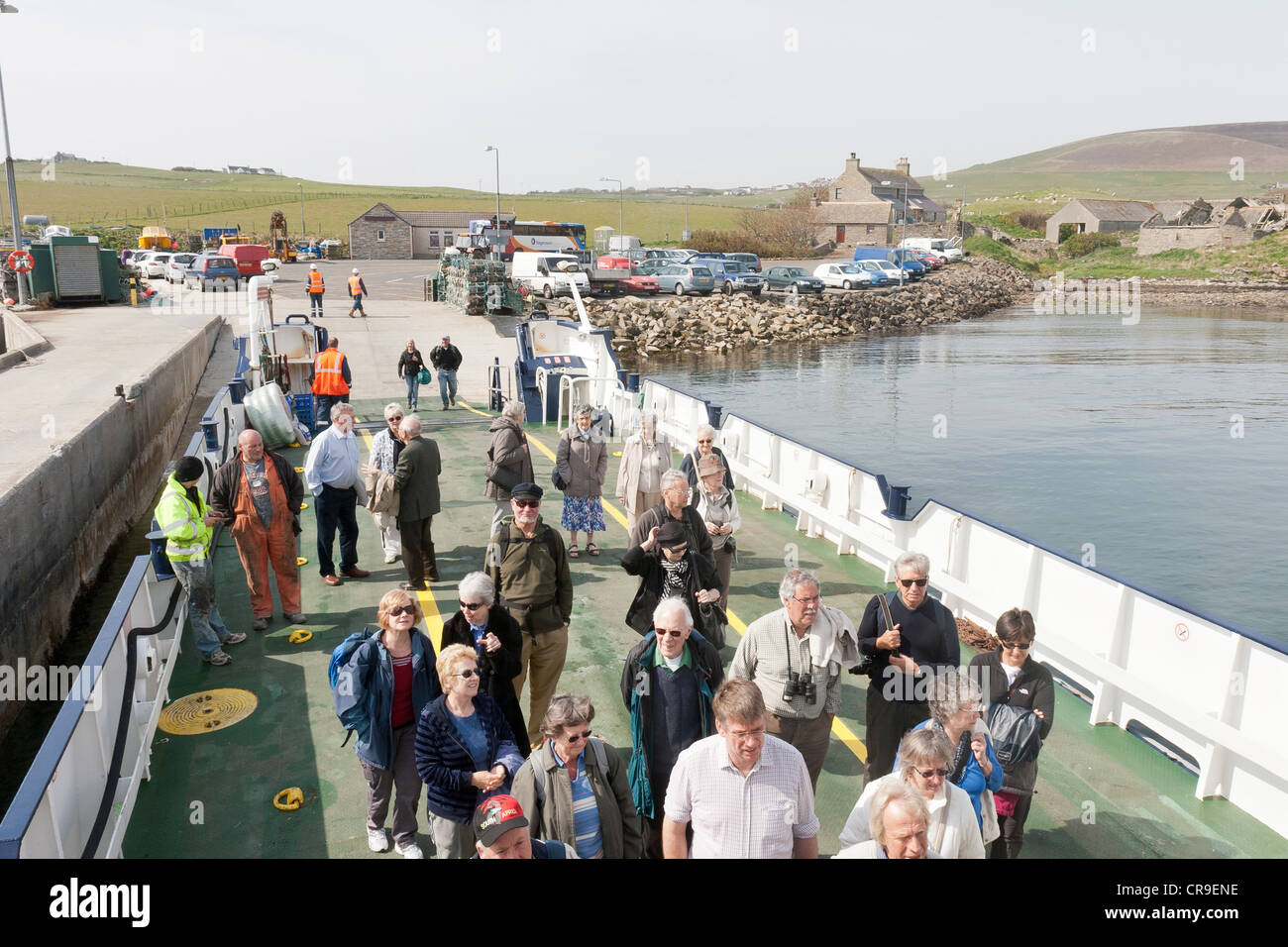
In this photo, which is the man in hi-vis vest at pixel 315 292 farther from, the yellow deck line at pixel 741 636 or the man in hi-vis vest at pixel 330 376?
the yellow deck line at pixel 741 636

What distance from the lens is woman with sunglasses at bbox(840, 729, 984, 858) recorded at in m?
3.36

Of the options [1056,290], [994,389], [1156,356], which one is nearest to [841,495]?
[994,389]

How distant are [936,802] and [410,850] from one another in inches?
113

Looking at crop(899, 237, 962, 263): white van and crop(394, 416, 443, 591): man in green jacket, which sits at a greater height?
crop(899, 237, 962, 263): white van

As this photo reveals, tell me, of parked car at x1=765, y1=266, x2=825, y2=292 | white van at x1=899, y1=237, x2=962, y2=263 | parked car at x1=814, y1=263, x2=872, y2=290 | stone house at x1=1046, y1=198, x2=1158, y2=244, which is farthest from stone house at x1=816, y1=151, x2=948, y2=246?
parked car at x1=765, y1=266, x2=825, y2=292

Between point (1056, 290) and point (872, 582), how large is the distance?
7762cm

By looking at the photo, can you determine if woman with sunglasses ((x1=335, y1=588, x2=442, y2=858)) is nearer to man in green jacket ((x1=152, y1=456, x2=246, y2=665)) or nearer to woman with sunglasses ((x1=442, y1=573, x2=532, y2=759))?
woman with sunglasses ((x1=442, y1=573, x2=532, y2=759))

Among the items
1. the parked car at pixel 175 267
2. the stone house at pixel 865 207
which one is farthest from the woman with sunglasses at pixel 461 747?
the stone house at pixel 865 207

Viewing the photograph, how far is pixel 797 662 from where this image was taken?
4.59m

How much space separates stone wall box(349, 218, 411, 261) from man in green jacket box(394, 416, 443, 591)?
67.7 metres

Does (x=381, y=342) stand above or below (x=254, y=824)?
above

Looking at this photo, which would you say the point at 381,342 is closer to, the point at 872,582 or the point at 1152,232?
the point at 872,582

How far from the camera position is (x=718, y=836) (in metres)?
3.41

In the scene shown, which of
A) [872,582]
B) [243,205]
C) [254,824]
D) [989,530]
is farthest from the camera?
[243,205]
